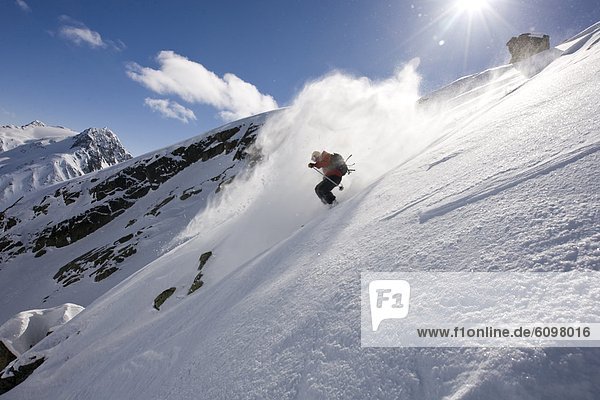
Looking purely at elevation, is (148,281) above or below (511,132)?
below

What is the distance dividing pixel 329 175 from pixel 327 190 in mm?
502

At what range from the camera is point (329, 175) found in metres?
8.98

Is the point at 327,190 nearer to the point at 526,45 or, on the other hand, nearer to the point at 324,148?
the point at 324,148

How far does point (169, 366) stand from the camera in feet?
13.8

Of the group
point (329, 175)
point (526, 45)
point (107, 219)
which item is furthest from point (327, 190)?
point (107, 219)

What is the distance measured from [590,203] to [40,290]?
43892 mm

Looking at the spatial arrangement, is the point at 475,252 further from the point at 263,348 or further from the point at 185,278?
the point at 185,278

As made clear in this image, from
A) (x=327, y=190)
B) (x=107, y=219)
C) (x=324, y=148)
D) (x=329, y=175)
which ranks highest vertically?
(x=324, y=148)

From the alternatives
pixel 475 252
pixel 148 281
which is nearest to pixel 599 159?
pixel 475 252

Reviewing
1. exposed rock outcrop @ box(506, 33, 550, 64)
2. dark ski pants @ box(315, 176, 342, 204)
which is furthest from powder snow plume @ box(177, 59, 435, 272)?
exposed rock outcrop @ box(506, 33, 550, 64)

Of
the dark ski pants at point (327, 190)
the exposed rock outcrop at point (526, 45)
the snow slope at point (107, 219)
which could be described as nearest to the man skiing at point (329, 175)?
the dark ski pants at point (327, 190)

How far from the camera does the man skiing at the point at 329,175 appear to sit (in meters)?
8.72

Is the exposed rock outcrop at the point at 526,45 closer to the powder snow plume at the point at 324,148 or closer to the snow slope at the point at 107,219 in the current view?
the powder snow plume at the point at 324,148

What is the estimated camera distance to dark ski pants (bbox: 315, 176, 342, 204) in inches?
341
